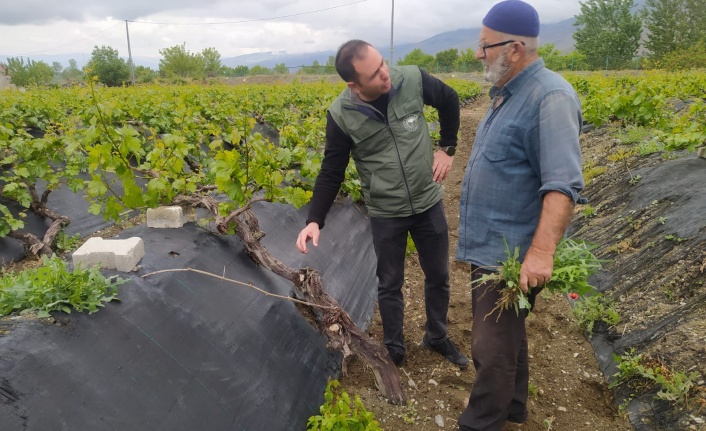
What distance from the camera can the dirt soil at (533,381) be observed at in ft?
9.00

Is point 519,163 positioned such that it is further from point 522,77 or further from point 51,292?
point 51,292

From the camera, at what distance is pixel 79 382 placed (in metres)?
1.79

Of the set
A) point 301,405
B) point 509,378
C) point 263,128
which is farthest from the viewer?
point 263,128

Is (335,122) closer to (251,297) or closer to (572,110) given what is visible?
(251,297)

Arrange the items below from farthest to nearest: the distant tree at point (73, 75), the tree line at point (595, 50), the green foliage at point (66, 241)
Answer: the tree line at point (595, 50) < the distant tree at point (73, 75) < the green foliage at point (66, 241)

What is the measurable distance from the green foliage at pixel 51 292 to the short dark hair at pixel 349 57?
1.58 meters

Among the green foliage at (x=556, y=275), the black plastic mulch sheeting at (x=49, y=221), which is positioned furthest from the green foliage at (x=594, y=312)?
the black plastic mulch sheeting at (x=49, y=221)

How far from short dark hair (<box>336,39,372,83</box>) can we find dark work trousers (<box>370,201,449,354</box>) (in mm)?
899

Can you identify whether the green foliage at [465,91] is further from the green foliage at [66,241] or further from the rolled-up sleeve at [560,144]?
the rolled-up sleeve at [560,144]

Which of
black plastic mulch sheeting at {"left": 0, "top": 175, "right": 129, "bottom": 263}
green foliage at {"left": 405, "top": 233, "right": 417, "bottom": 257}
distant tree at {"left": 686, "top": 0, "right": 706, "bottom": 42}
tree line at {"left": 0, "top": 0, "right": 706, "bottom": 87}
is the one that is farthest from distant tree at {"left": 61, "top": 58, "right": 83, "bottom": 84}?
distant tree at {"left": 686, "top": 0, "right": 706, "bottom": 42}

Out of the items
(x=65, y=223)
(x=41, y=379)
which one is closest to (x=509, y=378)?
(x=41, y=379)

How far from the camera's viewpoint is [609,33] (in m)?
56.3

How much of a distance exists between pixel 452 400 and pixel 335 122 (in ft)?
5.88

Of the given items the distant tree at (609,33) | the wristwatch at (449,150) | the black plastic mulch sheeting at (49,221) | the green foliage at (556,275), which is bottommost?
the black plastic mulch sheeting at (49,221)
